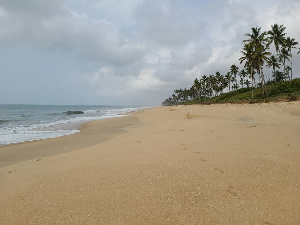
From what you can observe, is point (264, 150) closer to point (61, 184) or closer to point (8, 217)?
point (61, 184)

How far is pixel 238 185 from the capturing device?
3266 mm

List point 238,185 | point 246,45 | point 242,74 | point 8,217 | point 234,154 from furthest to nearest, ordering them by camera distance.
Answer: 1. point 242,74
2. point 246,45
3. point 234,154
4. point 238,185
5. point 8,217

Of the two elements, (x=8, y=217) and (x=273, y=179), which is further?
(x=273, y=179)

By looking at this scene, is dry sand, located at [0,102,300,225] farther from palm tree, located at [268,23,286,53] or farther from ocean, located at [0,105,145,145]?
palm tree, located at [268,23,286,53]

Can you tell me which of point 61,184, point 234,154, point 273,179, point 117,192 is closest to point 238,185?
point 273,179

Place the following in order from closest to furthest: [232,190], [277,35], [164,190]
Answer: [232,190]
[164,190]
[277,35]

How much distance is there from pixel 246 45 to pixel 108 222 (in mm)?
49100

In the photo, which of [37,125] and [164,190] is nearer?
[164,190]

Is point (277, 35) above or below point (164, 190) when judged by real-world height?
above

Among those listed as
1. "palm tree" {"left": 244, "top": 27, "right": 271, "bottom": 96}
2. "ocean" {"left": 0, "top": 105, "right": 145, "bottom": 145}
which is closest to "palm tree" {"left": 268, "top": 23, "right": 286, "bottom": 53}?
"palm tree" {"left": 244, "top": 27, "right": 271, "bottom": 96}

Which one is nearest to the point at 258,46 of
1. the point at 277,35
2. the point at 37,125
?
the point at 277,35

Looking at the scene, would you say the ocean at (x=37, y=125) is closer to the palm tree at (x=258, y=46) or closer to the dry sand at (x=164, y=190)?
the dry sand at (x=164, y=190)

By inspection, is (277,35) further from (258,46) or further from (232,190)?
(232,190)

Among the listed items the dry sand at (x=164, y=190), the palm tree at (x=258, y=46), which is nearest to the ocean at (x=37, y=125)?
the dry sand at (x=164, y=190)
